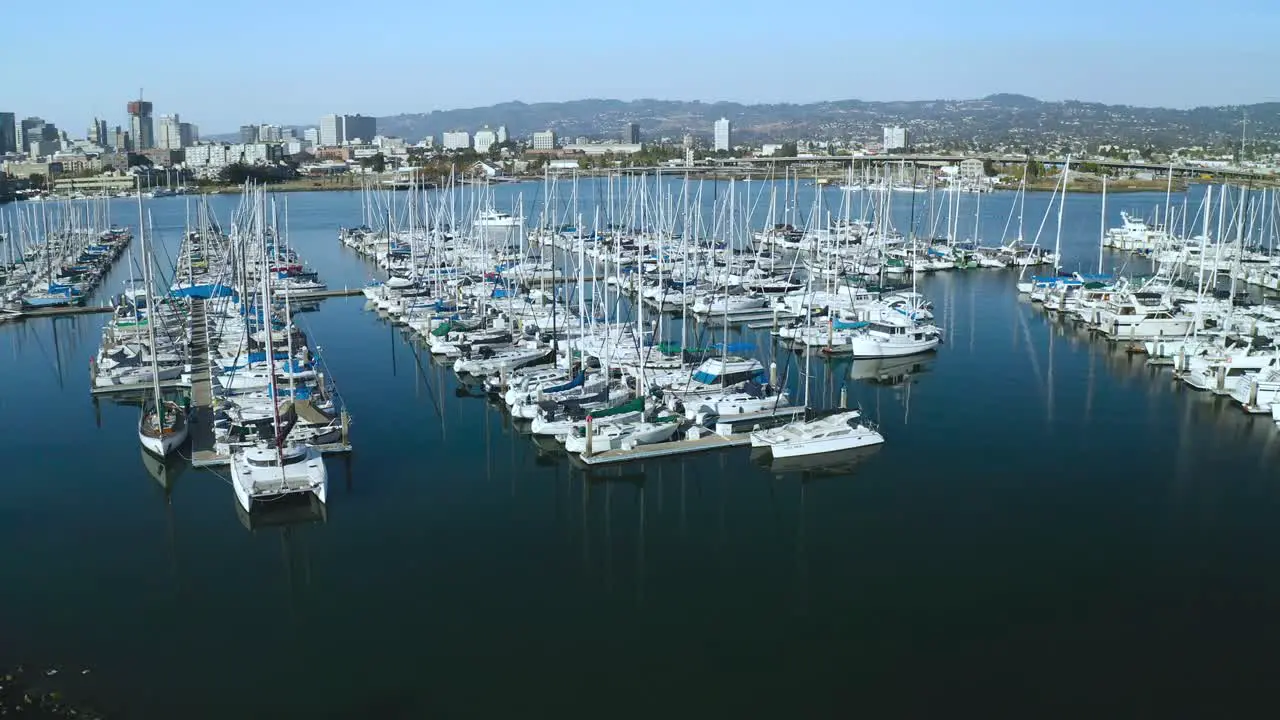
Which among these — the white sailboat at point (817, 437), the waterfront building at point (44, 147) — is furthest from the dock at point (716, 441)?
the waterfront building at point (44, 147)

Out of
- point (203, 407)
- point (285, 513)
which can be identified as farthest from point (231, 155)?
point (285, 513)

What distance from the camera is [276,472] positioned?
14.3 meters

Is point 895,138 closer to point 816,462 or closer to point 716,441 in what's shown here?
point 716,441

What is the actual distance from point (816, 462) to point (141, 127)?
7590 inches

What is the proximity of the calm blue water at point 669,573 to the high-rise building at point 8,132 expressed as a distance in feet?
548

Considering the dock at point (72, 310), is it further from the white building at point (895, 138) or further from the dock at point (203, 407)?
the white building at point (895, 138)

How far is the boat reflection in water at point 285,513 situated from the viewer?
13.8 meters

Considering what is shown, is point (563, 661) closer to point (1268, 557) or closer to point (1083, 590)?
point (1083, 590)

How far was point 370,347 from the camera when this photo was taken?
24.9 metres

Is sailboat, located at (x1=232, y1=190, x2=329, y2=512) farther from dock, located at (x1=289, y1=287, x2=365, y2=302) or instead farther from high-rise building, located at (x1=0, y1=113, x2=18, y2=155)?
high-rise building, located at (x1=0, y1=113, x2=18, y2=155)

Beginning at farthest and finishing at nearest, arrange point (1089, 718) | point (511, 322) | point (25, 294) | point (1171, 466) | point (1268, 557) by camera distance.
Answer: point (25, 294) → point (511, 322) → point (1171, 466) → point (1268, 557) → point (1089, 718)

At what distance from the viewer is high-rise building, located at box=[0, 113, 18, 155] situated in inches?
6334

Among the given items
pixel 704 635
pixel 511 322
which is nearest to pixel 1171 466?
pixel 704 635

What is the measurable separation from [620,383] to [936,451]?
17.8 ft
